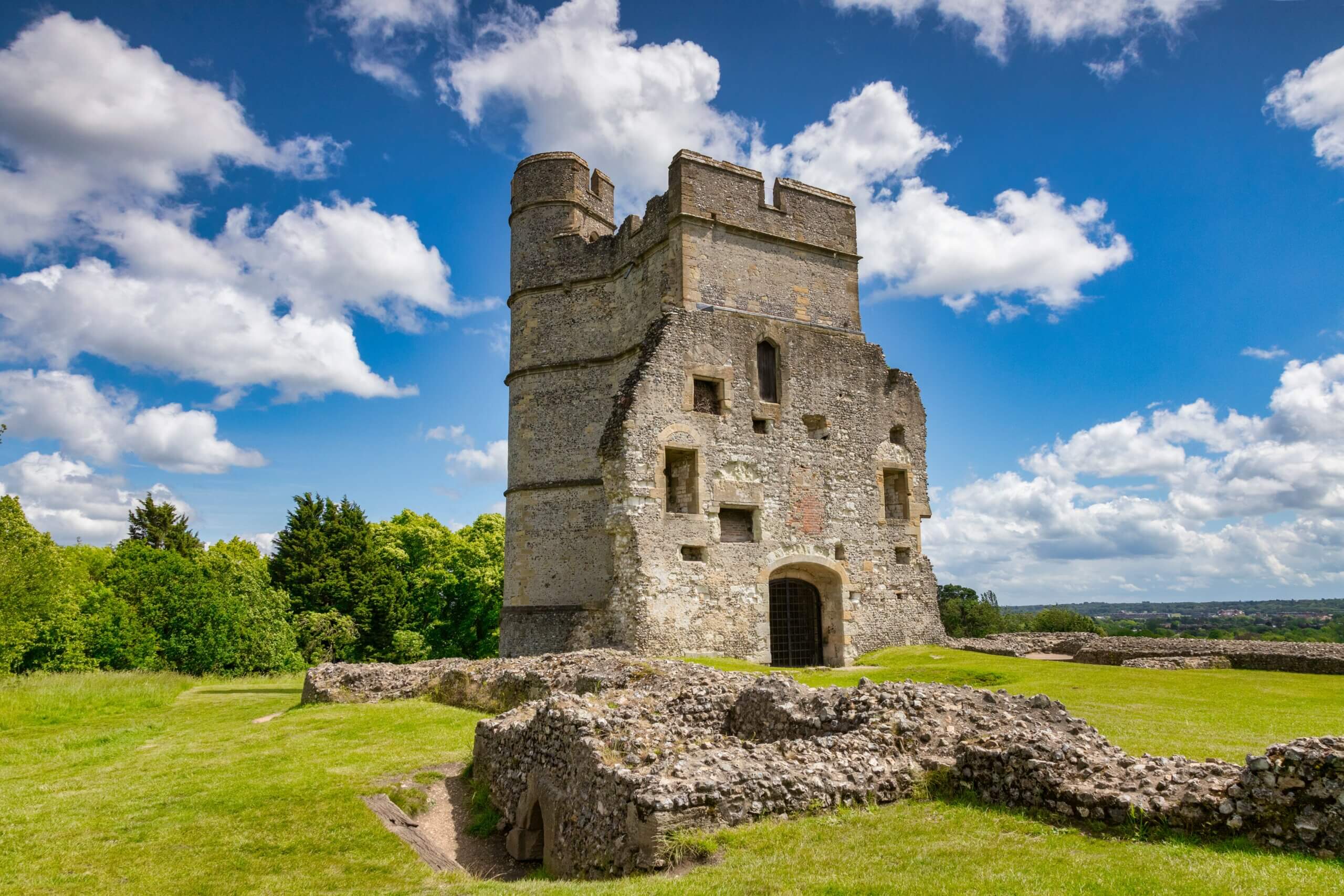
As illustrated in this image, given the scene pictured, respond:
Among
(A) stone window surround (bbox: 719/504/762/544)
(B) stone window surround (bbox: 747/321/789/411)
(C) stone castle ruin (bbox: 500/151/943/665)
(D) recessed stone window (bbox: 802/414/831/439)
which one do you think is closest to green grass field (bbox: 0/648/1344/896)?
(C) stone castle ruin (bbox: 500/151/943/665)

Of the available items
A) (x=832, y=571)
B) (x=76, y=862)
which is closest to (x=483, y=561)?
(x=832, y=571)

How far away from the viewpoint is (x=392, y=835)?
8.97 m

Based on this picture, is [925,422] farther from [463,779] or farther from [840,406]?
[463,779]

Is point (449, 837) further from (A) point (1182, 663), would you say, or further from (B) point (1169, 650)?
(B) point (1169, 650)

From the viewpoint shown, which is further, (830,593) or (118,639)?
(118,639)

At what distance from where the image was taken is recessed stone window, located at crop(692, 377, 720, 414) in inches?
842

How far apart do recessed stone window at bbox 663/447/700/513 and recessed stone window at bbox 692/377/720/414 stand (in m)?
1.27

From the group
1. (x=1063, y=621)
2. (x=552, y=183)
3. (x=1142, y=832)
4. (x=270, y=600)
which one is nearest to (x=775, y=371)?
(x=552, y=183)

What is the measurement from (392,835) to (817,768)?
464 centimetres

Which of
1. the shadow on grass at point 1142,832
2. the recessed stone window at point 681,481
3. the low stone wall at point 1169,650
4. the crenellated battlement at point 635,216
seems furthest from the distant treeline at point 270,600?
the shadow on grass at point 1142,832

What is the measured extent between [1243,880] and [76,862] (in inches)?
382

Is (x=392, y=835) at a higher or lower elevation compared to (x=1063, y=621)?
lower

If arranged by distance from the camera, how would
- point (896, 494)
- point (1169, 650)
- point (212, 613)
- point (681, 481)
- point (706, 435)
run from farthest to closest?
point (212, 613)
point (896, 494)
point (1169, 650)
point (681, 481)
point (706, 435)

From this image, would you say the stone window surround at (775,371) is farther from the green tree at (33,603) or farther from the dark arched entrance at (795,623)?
the green tree at (33,603)
